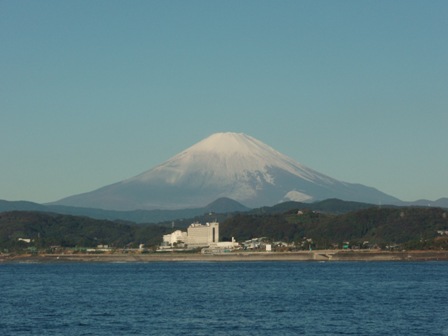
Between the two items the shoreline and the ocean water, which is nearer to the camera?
the ocean water

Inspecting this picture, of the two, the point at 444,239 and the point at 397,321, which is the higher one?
the point at 444,239

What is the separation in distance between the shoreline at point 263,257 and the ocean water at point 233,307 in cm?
5908

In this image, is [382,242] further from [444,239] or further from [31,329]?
[31,329]

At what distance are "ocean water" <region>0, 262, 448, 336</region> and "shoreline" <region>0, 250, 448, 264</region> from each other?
59081 millimetres

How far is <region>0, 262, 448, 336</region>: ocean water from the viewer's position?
52.9 meters

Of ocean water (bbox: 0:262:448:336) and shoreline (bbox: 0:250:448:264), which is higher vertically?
shoreline (bbox: 0:250:448:264)

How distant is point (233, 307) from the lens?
64.8 meters

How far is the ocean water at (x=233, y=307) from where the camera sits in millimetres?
52938

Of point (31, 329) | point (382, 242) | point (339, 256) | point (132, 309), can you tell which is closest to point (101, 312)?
point (132, 309)

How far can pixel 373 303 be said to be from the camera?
6644 cm

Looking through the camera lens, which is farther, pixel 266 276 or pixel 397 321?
pixel 266 276

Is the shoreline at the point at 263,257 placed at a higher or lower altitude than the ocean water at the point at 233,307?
higher

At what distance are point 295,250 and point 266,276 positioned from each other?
77.4 metres

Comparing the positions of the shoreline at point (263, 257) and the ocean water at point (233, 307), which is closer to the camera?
the ocean water at point (233, 307)
